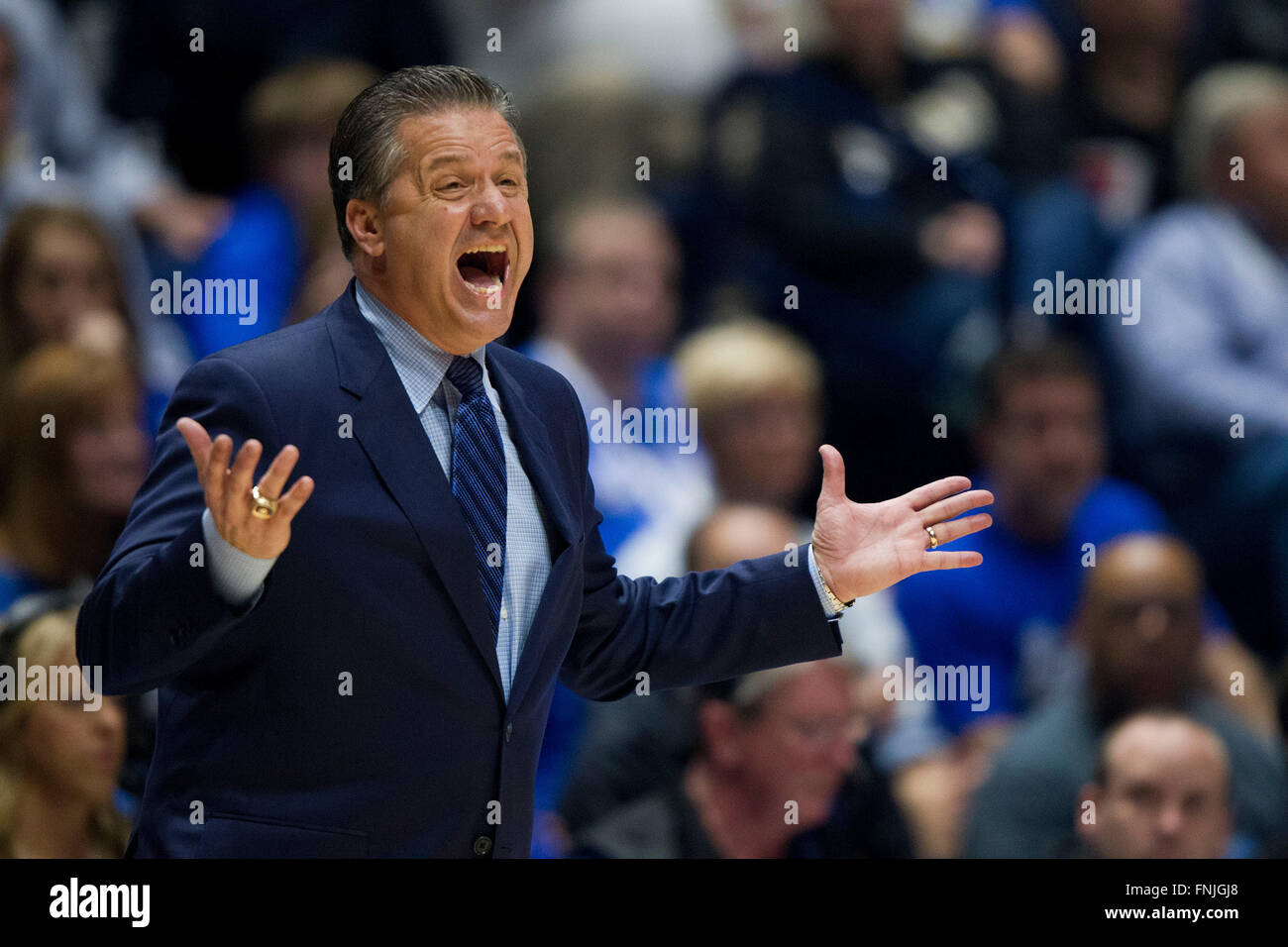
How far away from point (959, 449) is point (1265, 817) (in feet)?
3.16

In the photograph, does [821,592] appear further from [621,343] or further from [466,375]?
[621,343]

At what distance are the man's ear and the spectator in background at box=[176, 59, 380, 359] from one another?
1.86 m

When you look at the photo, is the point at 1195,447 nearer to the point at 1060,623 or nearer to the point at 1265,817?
the point at 1060,623

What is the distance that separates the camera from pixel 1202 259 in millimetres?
4113

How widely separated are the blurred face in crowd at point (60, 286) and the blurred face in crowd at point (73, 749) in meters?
1.03

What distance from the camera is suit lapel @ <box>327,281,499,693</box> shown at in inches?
68.0

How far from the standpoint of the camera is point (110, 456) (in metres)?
3.29

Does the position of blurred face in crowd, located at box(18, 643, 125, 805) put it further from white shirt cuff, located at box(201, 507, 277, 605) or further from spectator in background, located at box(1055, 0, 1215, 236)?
spectator in background, located at box(1055, 0, 1215, 236)

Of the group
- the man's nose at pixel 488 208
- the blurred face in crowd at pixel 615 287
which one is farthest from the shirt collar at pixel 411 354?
the blurred face in crowd at pixel 615 287

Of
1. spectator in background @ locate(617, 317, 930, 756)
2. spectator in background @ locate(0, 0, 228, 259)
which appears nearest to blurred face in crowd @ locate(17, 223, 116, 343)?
spectator in background @ locate(0, 0, 228, 259)

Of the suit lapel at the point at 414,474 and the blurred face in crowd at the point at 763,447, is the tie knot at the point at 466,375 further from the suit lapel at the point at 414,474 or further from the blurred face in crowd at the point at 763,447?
the blurred face in crowd at the point at 763,447

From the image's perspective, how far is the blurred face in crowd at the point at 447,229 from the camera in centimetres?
182

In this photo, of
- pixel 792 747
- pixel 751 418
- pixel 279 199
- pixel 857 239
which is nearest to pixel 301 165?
pixel 279 199

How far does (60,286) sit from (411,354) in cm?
199
